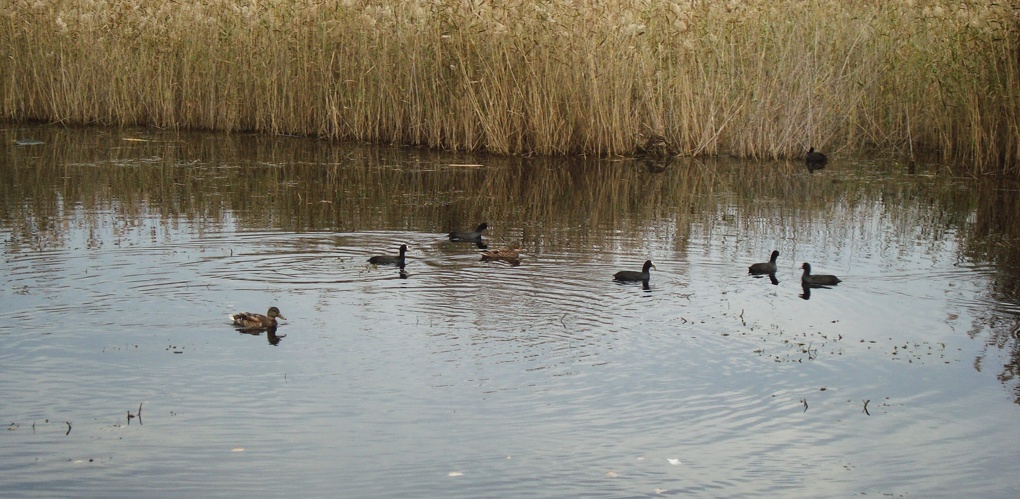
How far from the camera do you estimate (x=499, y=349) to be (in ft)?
24.1

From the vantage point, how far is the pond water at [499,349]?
5496mm

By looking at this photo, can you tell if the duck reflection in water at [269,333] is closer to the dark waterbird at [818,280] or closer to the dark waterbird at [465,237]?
the dark waterbird at [465,237]

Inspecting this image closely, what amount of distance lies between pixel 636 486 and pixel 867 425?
1660 mm

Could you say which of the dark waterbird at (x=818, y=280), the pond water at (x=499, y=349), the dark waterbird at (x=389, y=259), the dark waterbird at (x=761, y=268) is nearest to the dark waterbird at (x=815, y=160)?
the pond water at (x=499, y=349)

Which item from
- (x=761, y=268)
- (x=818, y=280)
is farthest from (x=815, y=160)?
(x=818, y=280)

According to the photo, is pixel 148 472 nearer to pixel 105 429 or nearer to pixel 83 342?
pixel 105 429

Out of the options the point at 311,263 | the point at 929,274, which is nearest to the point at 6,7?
the point at 311,263

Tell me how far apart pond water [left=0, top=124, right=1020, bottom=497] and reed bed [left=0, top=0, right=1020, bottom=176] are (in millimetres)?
3819

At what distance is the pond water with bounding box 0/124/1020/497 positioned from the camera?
550cm

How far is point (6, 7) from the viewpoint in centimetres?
2162

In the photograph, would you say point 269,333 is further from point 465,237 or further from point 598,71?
point 598,71

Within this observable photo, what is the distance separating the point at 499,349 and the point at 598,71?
10.9 meters

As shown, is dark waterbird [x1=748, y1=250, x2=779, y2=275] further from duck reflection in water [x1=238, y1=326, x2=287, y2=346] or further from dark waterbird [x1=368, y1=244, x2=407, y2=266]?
duck reflection in water [x1=238, y1=326, x2=287, y2=346]

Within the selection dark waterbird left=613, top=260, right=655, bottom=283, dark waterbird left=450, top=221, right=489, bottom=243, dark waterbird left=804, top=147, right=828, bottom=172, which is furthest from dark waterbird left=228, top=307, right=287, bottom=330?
dark waterbird left=804, top=147, right=828, bottom=172
